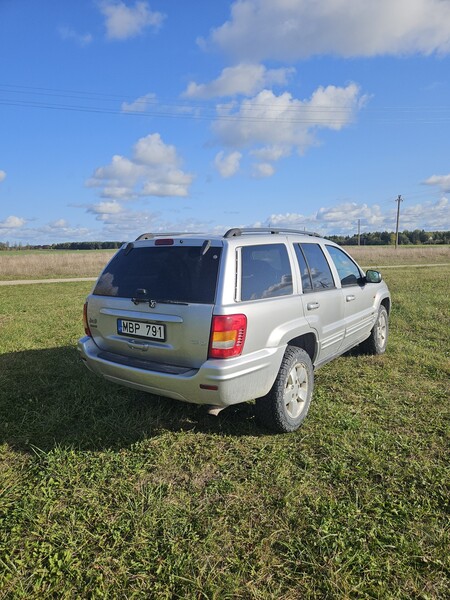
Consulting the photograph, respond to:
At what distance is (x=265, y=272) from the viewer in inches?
130

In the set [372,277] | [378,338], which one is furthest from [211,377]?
[378,338]

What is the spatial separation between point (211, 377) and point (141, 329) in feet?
2.53

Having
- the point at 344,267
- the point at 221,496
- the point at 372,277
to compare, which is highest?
the point at 344,267

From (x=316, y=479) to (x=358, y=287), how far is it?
2.79 metres

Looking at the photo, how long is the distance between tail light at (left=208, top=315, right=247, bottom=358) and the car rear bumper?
0.06m

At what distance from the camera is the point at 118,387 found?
14.6 feet

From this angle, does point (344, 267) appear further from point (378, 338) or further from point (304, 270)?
point (378, 338)

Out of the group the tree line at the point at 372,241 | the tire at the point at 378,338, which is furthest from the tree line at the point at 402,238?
the tire at the point at 378,338

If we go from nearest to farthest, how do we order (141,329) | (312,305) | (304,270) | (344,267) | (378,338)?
(141,329), (312,305), (304,270), (344,267), (378,338)

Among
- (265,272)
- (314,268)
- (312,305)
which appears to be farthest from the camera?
(314,268)

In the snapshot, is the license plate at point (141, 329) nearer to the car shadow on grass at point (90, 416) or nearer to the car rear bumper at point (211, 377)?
the car rear bumper at point (211, 377)

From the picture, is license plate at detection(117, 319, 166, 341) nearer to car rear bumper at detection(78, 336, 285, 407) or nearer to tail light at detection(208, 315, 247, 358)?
car rear bumper at detection(78, 336, 285, 407)

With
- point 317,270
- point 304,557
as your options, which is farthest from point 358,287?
point 304,557

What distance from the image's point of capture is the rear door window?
3782mm
